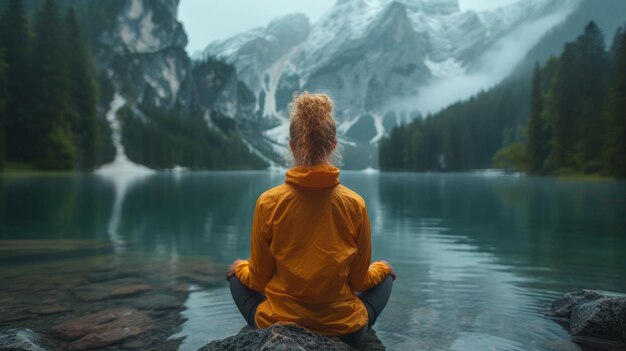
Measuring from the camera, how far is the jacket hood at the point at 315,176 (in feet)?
12.1

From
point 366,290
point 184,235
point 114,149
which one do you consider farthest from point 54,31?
point 366,290

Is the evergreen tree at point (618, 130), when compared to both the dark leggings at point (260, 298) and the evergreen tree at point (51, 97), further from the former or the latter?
the evergreen tree at point (51, 97)

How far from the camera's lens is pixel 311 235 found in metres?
3.82

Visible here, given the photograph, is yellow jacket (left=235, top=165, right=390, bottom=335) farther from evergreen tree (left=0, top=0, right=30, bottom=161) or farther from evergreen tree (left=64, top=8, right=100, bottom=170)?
evergreen tree (left=64, top=8, right=100, bottom=170)

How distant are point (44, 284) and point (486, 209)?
20.7m

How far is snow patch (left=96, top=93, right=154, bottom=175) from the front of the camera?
12900 centimetres

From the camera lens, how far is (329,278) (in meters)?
3.84

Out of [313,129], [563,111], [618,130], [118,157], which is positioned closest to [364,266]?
[313,129]

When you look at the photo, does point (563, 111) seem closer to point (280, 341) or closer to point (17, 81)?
point (280, 341)

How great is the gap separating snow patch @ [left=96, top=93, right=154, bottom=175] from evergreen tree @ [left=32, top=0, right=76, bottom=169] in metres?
45.2

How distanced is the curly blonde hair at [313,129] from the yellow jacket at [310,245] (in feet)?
0.42

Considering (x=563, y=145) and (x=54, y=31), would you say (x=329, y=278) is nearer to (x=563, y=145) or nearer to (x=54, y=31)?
(x=563, y=145)

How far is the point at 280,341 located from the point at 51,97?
80.4m

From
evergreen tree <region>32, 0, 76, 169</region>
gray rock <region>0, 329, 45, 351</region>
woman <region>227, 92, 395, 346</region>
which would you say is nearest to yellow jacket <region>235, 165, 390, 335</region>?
woman <region>227, 92, 395, 346</region>
